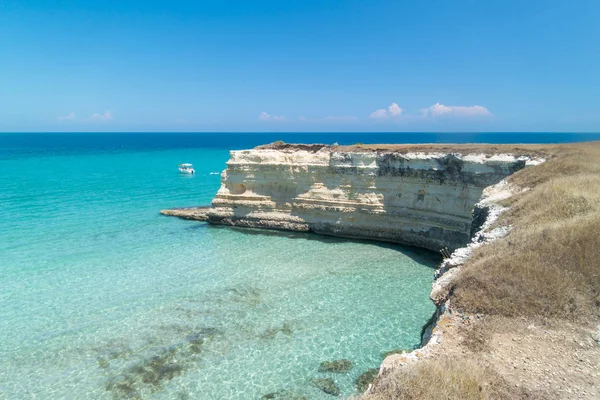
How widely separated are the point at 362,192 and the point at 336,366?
14.1m

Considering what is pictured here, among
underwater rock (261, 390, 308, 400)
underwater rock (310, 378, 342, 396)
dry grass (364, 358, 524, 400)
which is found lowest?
underwater rock (261, 390, 308, 400)

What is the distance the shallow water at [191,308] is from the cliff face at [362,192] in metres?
1.31

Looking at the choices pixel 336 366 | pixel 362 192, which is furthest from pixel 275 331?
pixel 362 192

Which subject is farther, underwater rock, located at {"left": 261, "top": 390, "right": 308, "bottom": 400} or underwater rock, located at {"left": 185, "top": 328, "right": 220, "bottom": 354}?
underwater rock, located at {"left": 185, "top": 328, "right": 220, "bottom": 354}

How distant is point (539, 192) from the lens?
11.5m

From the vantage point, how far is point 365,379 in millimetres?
9898

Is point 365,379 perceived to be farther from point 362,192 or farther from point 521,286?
point 362,192

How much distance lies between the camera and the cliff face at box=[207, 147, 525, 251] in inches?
787

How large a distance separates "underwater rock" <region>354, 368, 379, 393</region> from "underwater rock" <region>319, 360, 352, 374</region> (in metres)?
0.47

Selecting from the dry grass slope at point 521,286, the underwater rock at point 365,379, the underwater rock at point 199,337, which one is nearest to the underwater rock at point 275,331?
the underwater rock at point 199,337

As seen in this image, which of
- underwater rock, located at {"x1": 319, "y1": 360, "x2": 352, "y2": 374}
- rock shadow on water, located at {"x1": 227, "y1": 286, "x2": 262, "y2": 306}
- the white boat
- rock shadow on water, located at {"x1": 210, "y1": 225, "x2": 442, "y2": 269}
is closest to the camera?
underwater rock, located at {"x1": 319, "y1": 360, "x2": 352, "y2": 374}

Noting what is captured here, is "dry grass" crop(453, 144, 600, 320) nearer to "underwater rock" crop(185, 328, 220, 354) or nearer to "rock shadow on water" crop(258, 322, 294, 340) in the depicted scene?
"rock shadow on water" crop(258, 322, 294, 340)

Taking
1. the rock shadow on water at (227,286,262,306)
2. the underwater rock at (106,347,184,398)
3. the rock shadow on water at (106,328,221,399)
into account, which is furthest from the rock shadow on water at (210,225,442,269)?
the underwater rock at (106,347,184,398)

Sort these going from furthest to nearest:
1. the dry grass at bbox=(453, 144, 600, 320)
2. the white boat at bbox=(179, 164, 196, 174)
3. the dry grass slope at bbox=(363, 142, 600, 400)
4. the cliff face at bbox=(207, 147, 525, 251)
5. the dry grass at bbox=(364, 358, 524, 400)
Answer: the white boat at bbox=(179, 164, 196, 174), the cliff face at bbox=(207, 147, 525, 251), the dry grass at bbox=(453, 144, 600, 320), the dry grass slope at bbox=(363, 142, 600, 400), the dry grass at bbox=(364, 358, 524, 400)
